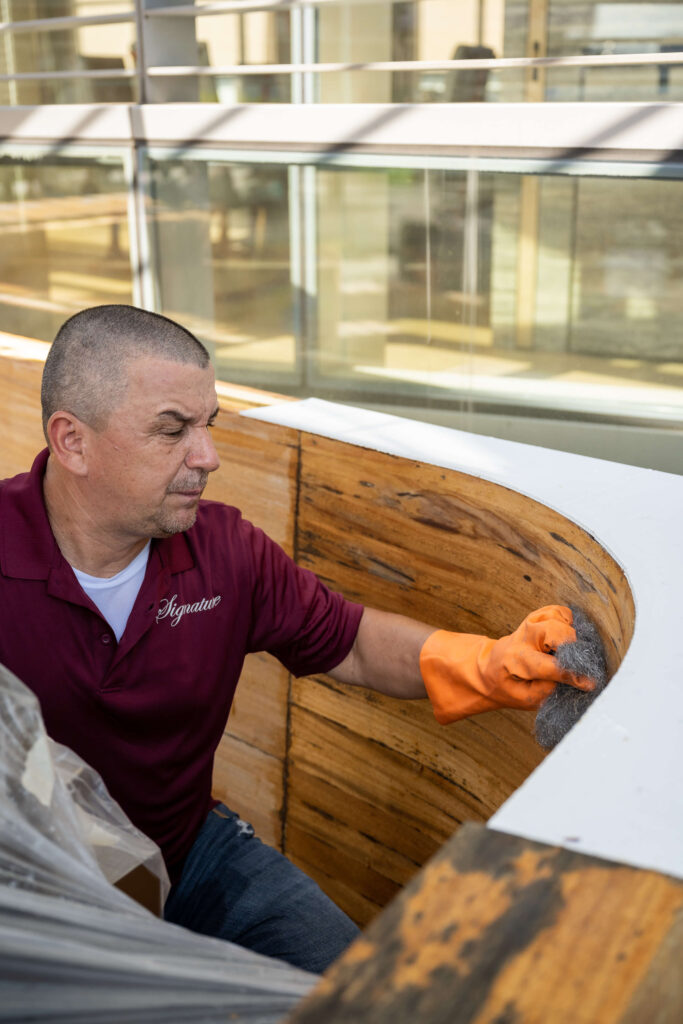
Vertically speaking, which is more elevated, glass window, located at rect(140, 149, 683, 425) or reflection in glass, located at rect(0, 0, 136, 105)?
reflection in glass, located at rect(0, 0, 136, 105)

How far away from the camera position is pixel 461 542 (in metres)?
1.76

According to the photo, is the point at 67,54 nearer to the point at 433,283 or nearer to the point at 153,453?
the point at 433,283

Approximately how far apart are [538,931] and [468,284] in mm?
3432

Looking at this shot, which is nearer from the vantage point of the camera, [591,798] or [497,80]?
[591,798]

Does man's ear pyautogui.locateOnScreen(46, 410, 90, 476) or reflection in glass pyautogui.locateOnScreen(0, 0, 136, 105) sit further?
reflection in glass pyautogui.locateOnScreen(0, 0, 136, 105)

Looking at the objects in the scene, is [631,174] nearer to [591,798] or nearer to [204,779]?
[204,779]

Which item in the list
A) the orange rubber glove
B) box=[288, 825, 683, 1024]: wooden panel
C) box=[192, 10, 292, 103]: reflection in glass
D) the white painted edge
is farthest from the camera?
box=[192, 10, 292, 103]: reflection in glass

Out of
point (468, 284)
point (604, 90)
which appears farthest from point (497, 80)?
point (468, 284)

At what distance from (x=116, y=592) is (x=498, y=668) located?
0.61 metres

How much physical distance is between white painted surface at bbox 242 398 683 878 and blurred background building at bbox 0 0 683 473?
1.72 m

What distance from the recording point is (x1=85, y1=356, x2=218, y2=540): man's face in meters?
1.50

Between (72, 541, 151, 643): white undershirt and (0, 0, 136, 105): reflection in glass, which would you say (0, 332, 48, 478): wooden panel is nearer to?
(72, 541, 151, 643): white undershirt

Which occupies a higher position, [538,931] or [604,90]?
[604,90]

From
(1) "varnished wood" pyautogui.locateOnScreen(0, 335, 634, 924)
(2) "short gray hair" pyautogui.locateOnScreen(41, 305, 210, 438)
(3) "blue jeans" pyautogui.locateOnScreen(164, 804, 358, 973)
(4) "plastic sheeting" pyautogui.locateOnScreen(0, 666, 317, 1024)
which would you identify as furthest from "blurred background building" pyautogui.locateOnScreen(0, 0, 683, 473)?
(4) "plastic sheeting" pyautogui.locateOnScreen(0, 666, 317, 1024)
